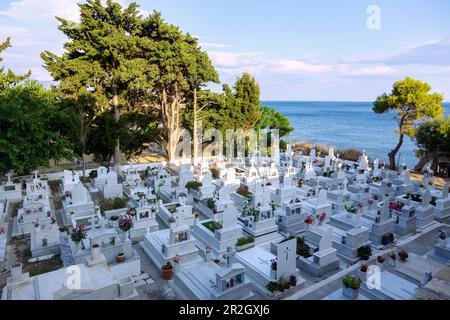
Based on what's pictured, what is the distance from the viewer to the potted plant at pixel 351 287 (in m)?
9.41

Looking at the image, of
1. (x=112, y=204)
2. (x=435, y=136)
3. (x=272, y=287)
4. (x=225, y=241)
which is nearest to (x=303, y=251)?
(x=272, y=287)

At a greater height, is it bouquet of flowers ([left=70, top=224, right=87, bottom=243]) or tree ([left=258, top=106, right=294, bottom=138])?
tree ([left=258, top=106, right=294, bottom=138])

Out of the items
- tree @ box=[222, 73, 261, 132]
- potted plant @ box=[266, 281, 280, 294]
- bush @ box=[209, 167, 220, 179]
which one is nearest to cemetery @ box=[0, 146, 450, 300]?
potted plant @ box=[266, 281, 280, 294]

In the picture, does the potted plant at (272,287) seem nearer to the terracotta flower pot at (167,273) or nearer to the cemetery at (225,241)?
the cemetery at (225,241)

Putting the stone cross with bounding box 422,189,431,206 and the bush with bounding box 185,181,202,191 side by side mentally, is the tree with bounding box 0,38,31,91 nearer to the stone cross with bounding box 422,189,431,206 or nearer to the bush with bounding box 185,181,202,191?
the bush with bounding box 185,181,202,191

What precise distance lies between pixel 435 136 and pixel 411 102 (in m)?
3.57

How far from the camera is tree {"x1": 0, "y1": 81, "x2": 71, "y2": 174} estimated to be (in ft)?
57.3

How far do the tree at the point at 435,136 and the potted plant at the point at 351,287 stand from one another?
21.5 metres

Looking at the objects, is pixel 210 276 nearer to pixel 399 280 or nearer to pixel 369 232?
pixel 399 280

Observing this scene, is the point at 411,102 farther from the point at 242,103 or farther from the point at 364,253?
the point at 364,253

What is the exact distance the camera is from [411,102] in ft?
89.9

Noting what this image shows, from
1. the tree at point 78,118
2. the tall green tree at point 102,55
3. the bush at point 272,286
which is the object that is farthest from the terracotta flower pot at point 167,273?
the tall green tree at point 102,55

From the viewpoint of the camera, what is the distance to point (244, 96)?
100 ft

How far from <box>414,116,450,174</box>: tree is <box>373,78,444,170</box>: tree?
805 millimetres
